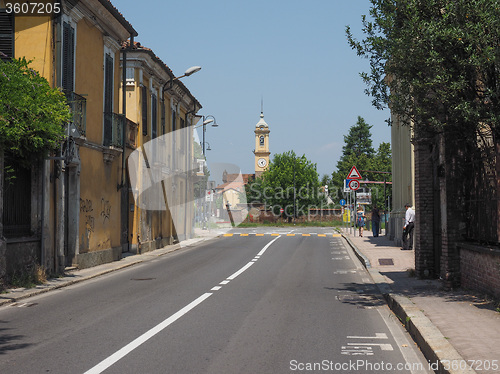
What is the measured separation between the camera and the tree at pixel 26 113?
11.9m

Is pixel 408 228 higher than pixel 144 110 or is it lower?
lower

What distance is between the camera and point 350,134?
366 feet

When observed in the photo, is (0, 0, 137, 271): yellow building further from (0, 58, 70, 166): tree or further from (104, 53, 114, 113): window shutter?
(0, 58, 70, 166): tree

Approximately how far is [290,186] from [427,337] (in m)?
95.5

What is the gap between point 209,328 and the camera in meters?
7.98

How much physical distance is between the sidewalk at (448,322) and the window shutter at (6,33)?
10646 mm

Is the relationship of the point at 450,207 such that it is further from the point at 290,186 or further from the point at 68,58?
the point at 290,186

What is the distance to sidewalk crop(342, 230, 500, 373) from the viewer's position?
18.7 feet

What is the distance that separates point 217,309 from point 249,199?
11420 centimetres

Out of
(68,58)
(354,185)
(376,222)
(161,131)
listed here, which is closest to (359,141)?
(376,222)

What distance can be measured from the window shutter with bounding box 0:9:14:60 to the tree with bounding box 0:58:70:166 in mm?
2870

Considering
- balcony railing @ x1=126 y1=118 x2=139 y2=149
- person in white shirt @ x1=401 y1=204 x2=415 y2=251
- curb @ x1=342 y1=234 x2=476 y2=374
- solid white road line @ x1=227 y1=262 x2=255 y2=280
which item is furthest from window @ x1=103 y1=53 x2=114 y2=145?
curb @ x1=342 y1=234 x2=476 y2=374

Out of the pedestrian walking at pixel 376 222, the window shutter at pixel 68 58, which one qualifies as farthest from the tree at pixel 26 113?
the pedestrian walking at pixel 376 222

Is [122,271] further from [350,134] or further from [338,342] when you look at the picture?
[350,134]
